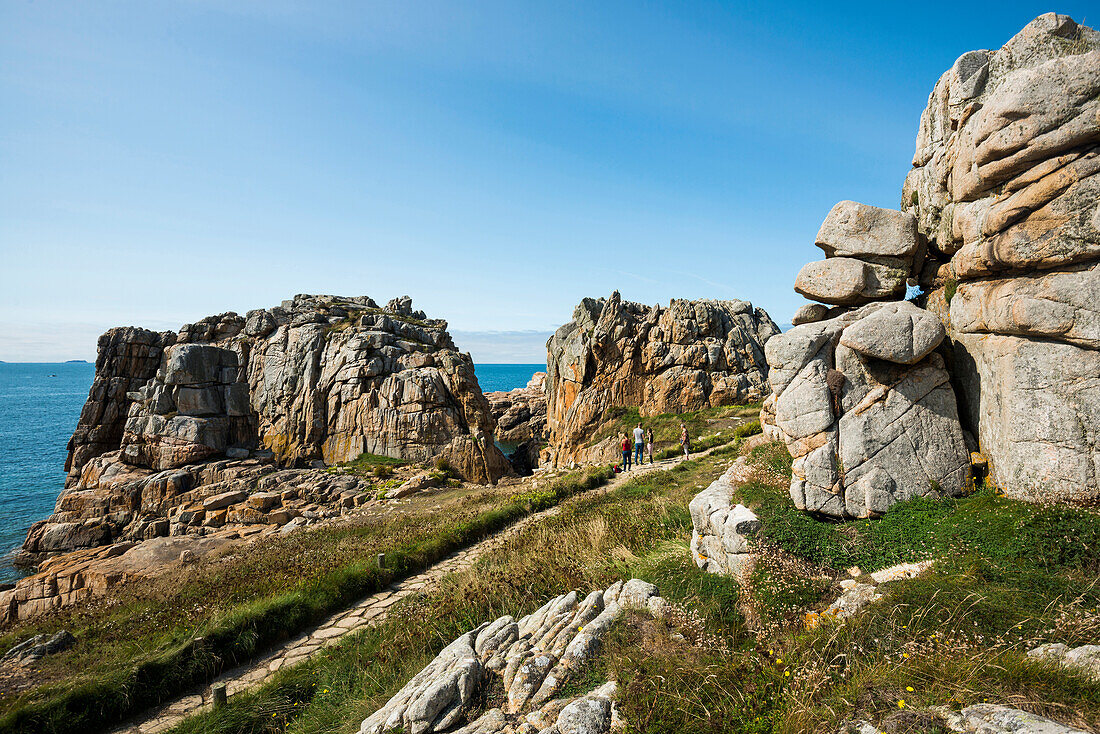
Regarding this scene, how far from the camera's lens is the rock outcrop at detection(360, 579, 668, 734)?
5980 millimetres

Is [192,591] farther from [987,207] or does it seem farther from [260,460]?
[260,460]

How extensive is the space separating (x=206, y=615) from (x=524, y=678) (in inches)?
351

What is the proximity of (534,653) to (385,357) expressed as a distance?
35.4 meters

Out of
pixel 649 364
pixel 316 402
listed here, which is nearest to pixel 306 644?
pixel 316 402

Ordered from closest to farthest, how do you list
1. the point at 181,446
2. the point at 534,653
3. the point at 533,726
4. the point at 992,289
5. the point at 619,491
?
the point at 533,726
the point at 534,653
the point at 992,289
the point at 619,491
the point at 181,446

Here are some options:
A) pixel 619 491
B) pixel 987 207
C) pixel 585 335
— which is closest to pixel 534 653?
pixel 987 207

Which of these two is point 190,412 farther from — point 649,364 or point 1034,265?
point 1034,265

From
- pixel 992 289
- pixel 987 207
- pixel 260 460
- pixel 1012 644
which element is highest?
pixel 987 207

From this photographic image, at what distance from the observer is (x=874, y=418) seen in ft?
31.1

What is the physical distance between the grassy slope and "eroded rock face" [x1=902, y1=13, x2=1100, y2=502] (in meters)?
1.13

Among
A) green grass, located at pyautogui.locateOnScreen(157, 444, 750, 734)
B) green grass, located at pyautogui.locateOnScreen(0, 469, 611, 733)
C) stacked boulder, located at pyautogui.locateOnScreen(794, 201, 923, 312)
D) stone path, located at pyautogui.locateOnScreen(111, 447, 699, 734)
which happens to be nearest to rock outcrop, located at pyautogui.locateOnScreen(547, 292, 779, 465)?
green grass, located at pyautogui.locateOnScreen(0, 469, 611, 733)

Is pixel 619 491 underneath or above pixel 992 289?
underneath

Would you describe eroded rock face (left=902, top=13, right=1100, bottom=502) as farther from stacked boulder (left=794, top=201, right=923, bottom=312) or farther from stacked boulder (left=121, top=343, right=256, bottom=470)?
stacked boulder (left=121, top=343, right=256, bottom=470)

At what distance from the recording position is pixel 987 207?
9.48 m
